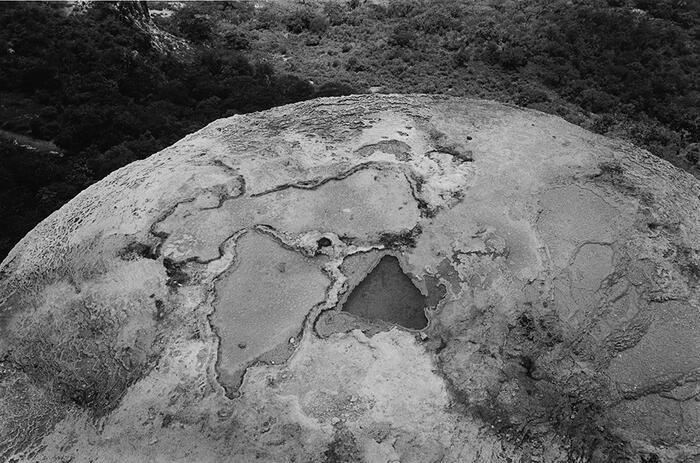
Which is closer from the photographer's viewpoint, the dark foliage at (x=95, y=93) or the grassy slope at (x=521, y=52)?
the dark foliage at (x=95, y=93)

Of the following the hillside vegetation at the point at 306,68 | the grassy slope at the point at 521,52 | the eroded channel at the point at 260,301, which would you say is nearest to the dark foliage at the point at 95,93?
the hillside vegetation at the point at 306,68

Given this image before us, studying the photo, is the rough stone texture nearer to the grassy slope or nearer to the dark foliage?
the dark foliage

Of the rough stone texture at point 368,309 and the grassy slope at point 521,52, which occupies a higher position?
the rough stone texture at point 368,309

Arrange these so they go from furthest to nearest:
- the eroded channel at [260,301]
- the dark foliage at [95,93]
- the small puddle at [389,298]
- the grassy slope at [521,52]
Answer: the grassy slope at [521,52]
the dark foliage at [95,93]
the small puddle at [389,298]
the eroded channel at [260,301]

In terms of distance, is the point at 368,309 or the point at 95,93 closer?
the point at 368,309

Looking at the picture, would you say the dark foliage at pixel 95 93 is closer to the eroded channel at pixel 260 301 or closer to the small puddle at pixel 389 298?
the eroded channel at pixel 260 301

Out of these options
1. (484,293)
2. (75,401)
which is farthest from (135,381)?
(484,293)

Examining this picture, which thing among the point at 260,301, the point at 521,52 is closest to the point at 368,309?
the point at 260,301

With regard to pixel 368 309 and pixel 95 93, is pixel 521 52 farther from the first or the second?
pixel 368 309

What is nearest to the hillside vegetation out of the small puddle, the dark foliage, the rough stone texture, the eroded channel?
the dark foliage
